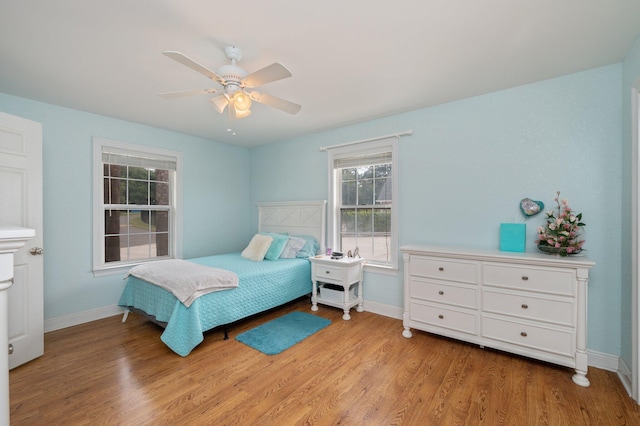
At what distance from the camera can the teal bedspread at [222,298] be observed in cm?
250

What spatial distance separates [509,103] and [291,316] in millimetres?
3228

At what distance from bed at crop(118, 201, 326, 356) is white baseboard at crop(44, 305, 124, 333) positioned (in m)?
0.34

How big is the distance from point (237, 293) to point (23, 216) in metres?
1.94

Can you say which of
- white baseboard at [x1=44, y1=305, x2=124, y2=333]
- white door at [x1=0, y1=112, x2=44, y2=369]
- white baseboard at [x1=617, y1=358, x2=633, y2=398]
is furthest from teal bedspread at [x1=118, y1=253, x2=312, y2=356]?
white baseboard at [x1=617, y1=358, x2=633, y2=398]

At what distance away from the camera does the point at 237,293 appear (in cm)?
288

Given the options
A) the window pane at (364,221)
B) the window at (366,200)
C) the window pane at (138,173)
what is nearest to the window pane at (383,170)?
the window at (366,200)

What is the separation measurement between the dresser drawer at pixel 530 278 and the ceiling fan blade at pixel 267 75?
7.44 ft

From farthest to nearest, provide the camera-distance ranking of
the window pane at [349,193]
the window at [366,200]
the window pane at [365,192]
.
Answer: the window pane at [349,193], the window pane at [365,192], the window at [366,200]

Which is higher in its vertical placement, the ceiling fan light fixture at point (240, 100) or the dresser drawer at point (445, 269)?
the ceiling fan light fixture at point (240, 100)

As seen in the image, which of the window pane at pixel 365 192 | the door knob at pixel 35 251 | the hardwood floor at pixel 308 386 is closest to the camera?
the hardwood floor at pixel 308 386

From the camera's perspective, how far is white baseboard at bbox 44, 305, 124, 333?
302 cm

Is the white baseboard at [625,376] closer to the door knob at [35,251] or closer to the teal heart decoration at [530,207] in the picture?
the teal heart decoration at [530,207]

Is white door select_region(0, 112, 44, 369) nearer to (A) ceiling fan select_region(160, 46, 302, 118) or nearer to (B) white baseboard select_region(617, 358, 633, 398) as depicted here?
(A) ceiling fan select_region(160, 46, 302, 118)

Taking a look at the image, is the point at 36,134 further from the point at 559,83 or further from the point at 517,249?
the point at 559,83
